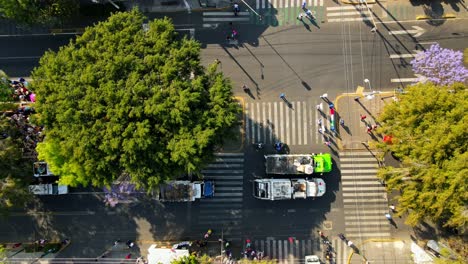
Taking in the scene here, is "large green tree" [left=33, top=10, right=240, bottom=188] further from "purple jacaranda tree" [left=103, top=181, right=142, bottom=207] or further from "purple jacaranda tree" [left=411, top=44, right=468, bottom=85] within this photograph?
"purple jacaranda tree" [left=411, top=44, right=468, bottom=85]

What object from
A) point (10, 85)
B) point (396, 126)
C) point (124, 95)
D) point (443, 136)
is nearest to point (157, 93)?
point (124, 95)

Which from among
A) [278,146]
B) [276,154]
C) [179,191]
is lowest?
[179,191]

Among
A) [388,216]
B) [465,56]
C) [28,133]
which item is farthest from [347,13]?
[28,133]

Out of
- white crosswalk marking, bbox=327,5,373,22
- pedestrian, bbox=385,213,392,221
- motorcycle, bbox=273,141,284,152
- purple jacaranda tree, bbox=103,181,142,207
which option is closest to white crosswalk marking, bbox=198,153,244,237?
motorcycle, bbox=273,141,284,152

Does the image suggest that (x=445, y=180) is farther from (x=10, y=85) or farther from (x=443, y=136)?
(x=10, y=85)

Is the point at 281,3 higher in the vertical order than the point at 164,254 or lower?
higher

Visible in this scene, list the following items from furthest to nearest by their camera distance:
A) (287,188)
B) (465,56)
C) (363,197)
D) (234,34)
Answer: (234,34), (363,197), (465,56), (287,188)

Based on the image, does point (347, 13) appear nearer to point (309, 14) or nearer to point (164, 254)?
point (309, 14)
